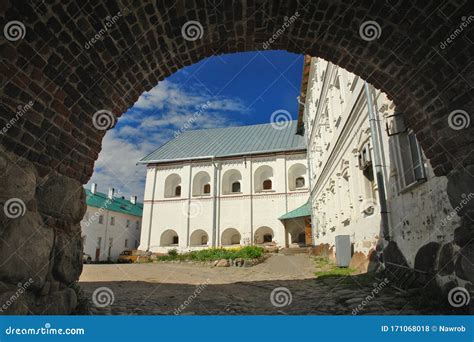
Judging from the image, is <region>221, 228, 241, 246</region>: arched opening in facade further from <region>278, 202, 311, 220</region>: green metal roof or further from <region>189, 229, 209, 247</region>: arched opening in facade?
<region>278, 202, 311, 220</region>: green metal roof

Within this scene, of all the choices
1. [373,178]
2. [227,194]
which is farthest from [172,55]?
[227,194]

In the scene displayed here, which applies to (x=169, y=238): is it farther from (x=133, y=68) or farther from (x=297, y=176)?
(x=133, y=68)

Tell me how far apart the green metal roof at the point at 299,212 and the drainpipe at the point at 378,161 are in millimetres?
17898

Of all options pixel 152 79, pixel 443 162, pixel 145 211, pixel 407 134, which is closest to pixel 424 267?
pixel 443 162

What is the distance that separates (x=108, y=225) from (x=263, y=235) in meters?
17.8

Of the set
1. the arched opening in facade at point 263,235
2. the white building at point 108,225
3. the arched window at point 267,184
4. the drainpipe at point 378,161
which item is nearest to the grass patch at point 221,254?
the arched opening in facade at point 263,235

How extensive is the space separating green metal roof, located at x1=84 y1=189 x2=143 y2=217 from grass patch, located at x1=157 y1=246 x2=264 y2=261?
532 inches

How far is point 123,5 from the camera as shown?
3.47 metres

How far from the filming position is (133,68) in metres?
4.01

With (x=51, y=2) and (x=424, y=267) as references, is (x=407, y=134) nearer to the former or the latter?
(x=424, y=267)

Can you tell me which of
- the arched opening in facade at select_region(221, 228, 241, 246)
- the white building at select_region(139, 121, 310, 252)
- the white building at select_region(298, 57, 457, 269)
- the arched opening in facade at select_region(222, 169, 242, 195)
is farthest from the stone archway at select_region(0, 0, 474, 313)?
the arched opening in facade at select_region(222, 169, 242, 195)

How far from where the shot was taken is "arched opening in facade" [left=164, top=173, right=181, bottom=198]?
105 feet

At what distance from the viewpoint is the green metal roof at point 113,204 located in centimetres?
3466

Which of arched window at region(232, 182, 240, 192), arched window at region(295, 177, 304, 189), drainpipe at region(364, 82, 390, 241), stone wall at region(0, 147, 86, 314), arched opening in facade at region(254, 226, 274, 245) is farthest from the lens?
arched window at region(232, 182, 240, 192)
